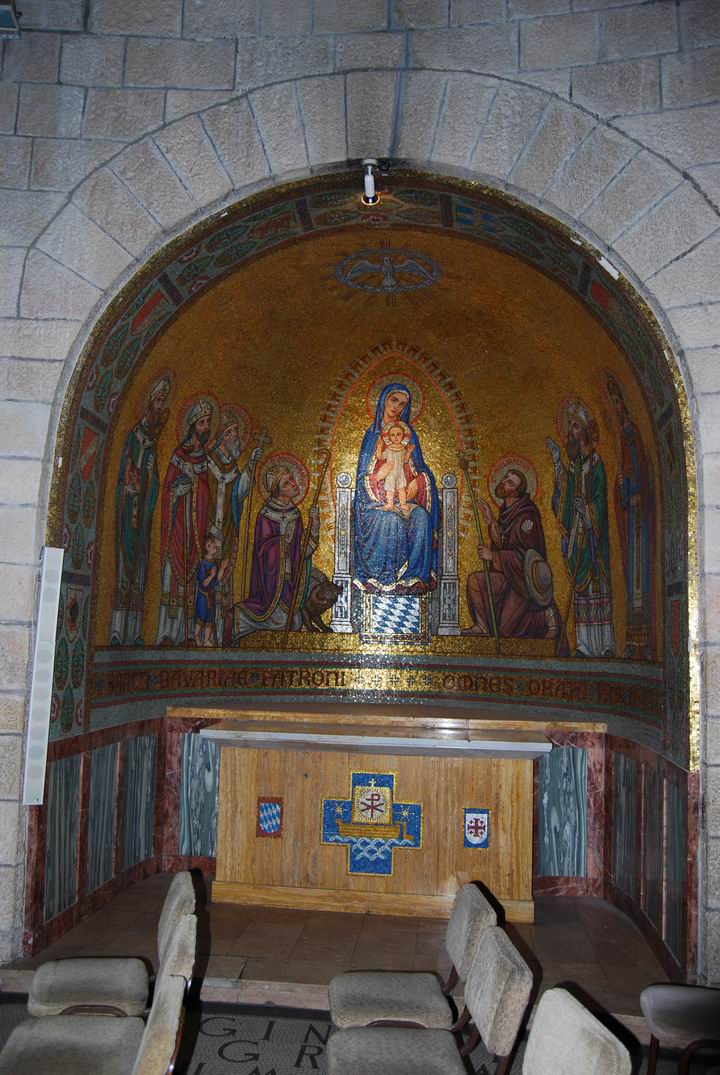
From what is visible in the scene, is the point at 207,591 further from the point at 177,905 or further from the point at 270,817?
the point at 177,905

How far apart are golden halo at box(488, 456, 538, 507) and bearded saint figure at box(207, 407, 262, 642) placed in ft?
6.87

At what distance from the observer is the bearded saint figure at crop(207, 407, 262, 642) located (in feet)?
24.0

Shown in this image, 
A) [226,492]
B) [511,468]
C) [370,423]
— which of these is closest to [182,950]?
[226,492]

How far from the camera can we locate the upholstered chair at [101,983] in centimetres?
348

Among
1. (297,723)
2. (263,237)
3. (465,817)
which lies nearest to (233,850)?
(297,723)

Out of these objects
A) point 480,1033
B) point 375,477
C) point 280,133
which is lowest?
point 480,1033

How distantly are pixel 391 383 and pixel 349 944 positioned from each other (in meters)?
4.59

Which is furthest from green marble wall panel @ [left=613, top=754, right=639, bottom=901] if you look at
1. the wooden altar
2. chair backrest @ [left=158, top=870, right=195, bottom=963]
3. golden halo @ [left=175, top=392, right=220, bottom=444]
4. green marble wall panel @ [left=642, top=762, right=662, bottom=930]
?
golden halo @ [left=175, top=392, right=220, bottom=444]

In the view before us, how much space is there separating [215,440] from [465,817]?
358 centimetres

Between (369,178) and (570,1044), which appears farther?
(369,178)

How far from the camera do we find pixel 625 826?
235 inches

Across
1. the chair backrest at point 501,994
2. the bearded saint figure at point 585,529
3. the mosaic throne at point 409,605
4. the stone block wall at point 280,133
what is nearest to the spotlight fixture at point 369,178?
the stone block wall at point 280,133

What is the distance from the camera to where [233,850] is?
602 cm

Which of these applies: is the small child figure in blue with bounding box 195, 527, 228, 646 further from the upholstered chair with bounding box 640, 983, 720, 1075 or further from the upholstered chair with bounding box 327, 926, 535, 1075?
the upholstered chair with bounding box 640, 983, 720, 1075
